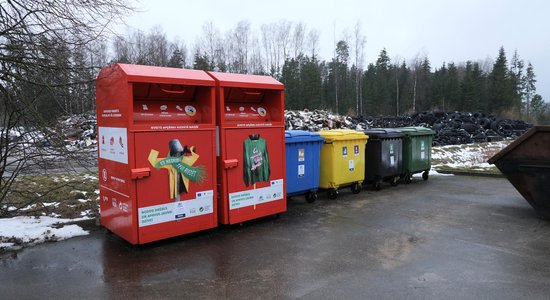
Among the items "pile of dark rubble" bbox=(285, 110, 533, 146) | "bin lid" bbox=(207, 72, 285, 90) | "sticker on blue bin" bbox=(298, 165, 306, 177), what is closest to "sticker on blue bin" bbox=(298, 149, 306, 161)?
"sticker on blue bin" bbox=(298, 165, 306, 177)

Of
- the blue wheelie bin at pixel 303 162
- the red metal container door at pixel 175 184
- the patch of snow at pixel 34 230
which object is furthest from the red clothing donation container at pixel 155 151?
the blue wheelie bin at pixel 303 162

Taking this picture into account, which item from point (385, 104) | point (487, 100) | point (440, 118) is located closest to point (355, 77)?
point (385, 104)

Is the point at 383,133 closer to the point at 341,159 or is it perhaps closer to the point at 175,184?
the point at 341,159

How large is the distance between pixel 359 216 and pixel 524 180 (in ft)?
9.08

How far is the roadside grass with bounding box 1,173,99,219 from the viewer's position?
19.1 ft

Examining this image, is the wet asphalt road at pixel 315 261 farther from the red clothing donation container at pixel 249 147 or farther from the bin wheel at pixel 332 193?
the bin wheel at pixel 332 193

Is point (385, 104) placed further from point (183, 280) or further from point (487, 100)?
point (183, 280)

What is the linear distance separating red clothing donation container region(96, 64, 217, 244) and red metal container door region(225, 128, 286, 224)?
34 centimetres

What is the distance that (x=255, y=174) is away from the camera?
6.06m

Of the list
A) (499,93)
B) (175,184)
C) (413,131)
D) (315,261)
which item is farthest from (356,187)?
(499,93)

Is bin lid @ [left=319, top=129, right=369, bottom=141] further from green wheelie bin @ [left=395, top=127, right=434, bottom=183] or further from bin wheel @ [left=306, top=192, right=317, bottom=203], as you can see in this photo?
green wheelie bin @ [left=395, top=127, right=434, bottom=183]

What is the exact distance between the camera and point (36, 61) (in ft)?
14.6

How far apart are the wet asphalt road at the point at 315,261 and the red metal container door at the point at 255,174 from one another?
0.30 m

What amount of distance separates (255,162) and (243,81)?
125 centimetres
